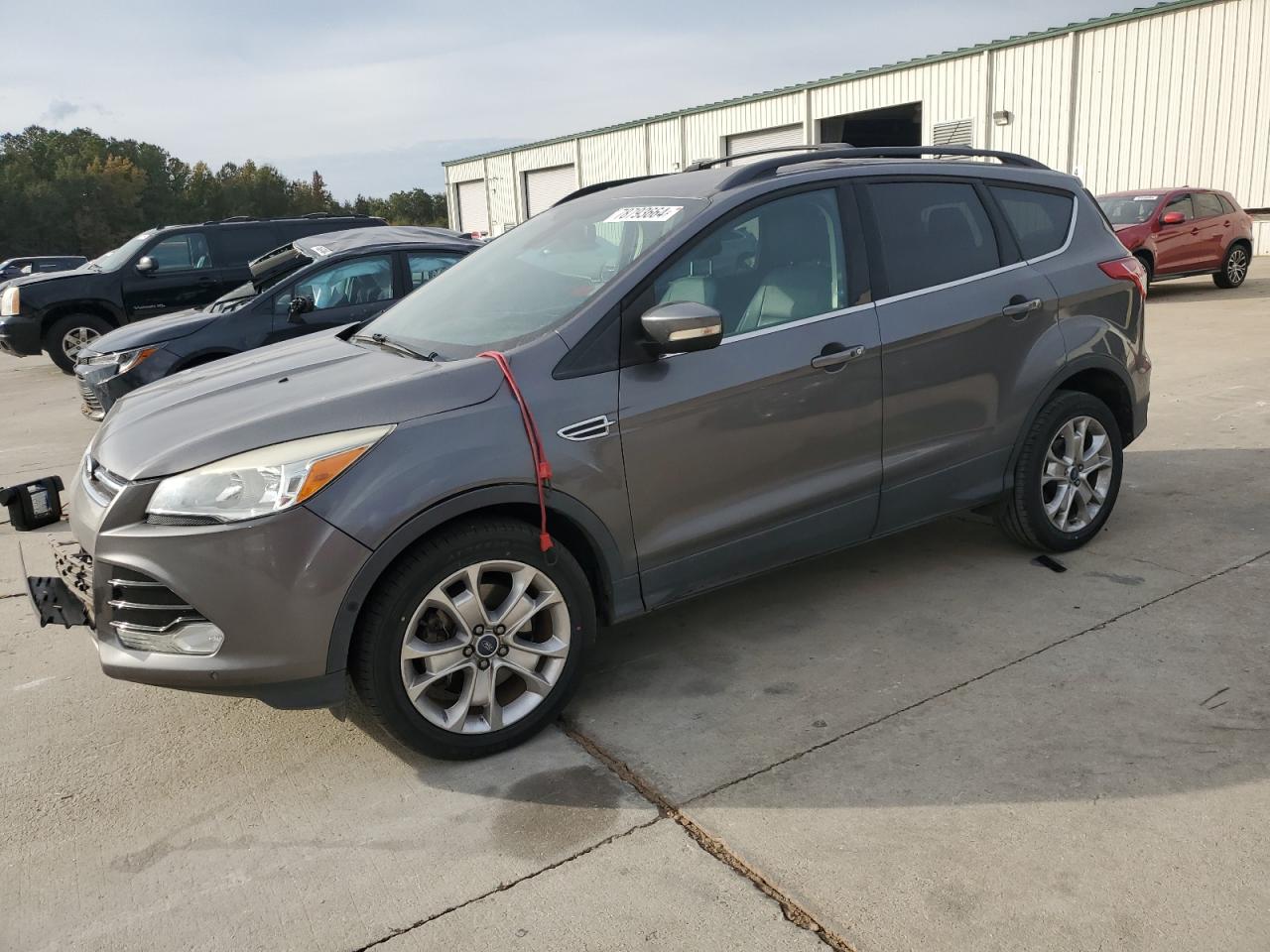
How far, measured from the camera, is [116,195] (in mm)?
66562

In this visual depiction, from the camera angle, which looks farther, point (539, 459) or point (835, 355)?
point (835, 355)

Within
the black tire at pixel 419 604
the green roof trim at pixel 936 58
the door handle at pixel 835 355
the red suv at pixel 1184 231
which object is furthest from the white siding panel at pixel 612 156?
the black tire at pixel 419 604

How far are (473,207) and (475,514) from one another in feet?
138

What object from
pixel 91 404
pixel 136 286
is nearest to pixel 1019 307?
pixel 91 404

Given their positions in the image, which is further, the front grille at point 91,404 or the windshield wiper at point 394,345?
the front grille at point 91,404

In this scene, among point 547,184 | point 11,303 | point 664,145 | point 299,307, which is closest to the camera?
point 299,307

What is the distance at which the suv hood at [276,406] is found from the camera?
2.96 m

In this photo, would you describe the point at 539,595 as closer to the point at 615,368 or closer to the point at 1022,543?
the point at 615,368

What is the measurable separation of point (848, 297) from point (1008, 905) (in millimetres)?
2218

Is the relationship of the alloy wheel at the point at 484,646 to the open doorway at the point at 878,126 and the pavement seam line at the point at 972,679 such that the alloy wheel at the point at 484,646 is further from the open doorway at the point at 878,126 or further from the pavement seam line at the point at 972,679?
the open doorway at the point at 878,126

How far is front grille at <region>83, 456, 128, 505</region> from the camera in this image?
3.05m

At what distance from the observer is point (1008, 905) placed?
2.40 meters

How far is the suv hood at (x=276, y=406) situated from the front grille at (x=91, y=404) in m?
4.38

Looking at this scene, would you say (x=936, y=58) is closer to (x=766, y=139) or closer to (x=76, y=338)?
(x=766, y=139)
